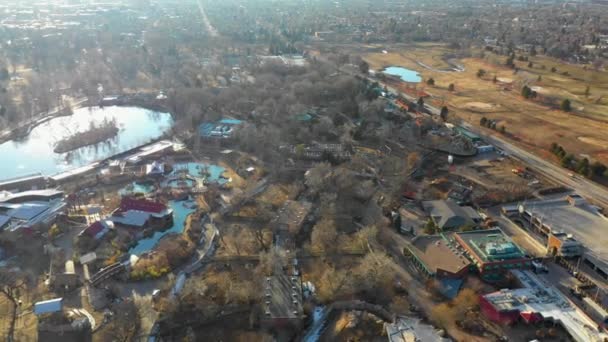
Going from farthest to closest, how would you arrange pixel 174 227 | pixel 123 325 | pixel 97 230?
pixel 174 227 < pixel 97 230 < pixel 123 325

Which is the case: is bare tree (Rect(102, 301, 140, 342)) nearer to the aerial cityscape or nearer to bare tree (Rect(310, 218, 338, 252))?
the aerial cityscape

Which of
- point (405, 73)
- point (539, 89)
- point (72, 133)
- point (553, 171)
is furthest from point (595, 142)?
point (72, 133)

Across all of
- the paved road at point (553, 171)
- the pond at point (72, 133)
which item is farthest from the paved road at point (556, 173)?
the pond at point (72, 133)

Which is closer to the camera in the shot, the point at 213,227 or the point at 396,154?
the point at 213,227

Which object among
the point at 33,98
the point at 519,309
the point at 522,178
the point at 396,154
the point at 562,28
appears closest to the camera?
the point at 519,309

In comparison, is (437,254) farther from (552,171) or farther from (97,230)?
(97,230)

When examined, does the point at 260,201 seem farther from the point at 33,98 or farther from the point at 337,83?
the point at 33,98

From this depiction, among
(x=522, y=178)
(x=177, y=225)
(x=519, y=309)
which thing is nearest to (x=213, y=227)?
(x=177, y=225)
